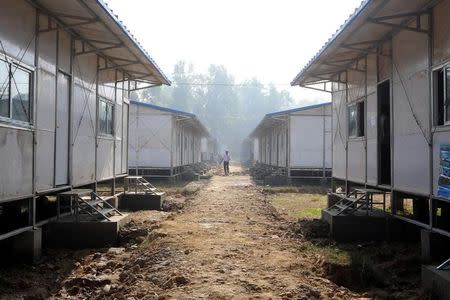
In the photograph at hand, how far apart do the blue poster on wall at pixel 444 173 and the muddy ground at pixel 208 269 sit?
49.6 inches

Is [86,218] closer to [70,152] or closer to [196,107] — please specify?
[70,152]

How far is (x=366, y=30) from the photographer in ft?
29.0

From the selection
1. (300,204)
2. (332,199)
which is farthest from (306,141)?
(332,199)

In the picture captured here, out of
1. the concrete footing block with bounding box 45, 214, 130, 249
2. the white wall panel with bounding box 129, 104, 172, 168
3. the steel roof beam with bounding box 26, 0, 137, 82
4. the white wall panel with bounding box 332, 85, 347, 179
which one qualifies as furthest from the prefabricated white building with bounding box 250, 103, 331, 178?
the concrete footing block with bounding box 45, 214, 130, 249

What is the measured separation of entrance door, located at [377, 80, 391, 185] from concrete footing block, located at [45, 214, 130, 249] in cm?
540

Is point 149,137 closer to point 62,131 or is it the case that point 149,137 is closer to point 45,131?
point 62,131

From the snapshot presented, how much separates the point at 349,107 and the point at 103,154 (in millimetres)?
6262

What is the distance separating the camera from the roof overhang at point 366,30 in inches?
288

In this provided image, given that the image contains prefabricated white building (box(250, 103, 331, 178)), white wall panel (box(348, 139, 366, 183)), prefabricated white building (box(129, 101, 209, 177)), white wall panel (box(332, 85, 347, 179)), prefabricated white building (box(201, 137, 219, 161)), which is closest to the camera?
white wall panel (box(348, 139, 366, 183))

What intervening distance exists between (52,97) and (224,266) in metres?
4.44

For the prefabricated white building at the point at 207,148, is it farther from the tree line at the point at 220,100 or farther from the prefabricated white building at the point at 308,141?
the prefabricated white building at the point at 308,141

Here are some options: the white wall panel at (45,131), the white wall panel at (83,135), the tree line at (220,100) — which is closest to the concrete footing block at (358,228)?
the white wall panel at (83,135)

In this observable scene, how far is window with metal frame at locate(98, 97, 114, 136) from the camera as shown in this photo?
11.7m

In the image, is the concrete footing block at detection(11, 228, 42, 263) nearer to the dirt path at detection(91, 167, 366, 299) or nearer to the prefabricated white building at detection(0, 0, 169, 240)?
the prefabricated white building at detection(0, 0, 169, 240)
